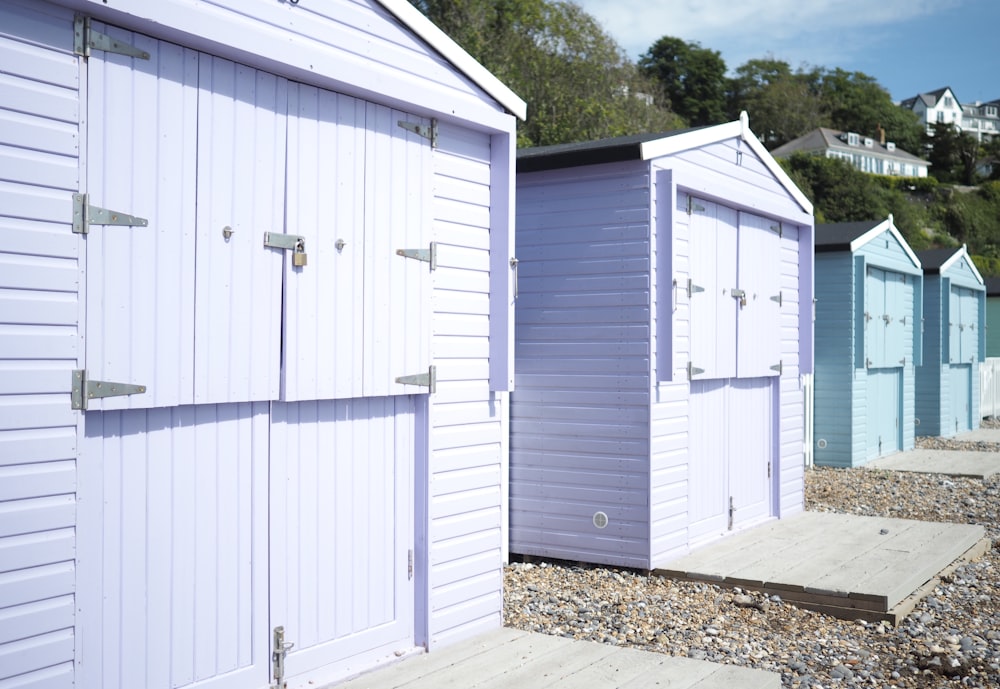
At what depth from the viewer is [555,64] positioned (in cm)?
2638

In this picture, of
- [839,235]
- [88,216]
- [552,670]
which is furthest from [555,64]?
[88,216]

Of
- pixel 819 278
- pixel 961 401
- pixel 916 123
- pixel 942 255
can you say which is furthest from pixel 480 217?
pixel 916 123

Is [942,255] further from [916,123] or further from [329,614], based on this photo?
[916,123]

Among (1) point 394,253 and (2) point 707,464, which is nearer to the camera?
(1) point 394,253

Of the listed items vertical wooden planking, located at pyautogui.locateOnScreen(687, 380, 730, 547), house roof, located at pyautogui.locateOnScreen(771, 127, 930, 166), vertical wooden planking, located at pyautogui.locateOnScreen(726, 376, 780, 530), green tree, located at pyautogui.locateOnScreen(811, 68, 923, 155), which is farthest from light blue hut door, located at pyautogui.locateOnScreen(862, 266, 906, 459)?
green tree, located at pyautogui.locateOnScreen(811, 68, 923, 155)

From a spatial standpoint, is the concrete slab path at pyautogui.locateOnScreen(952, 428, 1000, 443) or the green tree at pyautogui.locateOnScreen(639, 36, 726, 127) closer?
the concrete slab path at pyautogui.locateOnScreen(952, 428, 1000, 443)

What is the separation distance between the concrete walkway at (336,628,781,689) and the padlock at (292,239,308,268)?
5.79 ft

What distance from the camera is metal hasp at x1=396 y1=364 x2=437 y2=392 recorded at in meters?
4.57

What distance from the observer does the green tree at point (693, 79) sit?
55219 millimetres

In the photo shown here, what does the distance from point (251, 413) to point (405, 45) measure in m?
1.87

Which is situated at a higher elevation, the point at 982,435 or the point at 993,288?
the point at 993,288

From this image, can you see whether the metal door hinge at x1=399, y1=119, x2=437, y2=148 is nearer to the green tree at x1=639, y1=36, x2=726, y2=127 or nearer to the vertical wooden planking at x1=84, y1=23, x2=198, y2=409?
the vertical wooden planking at x1=84, y1=23, x2=198, y2=409

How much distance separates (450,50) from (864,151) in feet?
212

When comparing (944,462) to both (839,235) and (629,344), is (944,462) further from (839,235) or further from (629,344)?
(629,344)
